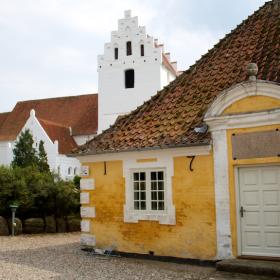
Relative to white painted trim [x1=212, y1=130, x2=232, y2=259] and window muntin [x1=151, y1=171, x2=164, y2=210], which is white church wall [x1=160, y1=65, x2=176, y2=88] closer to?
window muntin [x1=151, y1=171, x2=164, y2=210]

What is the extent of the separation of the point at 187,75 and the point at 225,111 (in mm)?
3666

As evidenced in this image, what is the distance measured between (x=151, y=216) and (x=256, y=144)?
3328mm

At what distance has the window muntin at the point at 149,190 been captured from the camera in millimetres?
11258

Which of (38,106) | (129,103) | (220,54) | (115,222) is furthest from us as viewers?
(38,106)

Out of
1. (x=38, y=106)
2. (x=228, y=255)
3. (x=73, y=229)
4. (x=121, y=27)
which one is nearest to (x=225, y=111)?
(x=228, y=255)

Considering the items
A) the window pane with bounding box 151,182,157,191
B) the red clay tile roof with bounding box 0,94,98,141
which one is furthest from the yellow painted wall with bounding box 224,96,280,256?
the red clay tile roof with bounding box 0,94,98,141

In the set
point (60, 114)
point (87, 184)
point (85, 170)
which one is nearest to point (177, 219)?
point (87, 184)

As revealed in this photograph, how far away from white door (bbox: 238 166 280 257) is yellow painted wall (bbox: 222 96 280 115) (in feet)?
4.39

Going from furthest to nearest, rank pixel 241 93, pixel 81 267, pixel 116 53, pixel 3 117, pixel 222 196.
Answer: pixel 3 117
pixel 116 53
pixel 81 267
pixel 222 196
pixel 241 93

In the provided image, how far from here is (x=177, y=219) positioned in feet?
35.4

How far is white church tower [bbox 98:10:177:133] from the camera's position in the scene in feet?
135

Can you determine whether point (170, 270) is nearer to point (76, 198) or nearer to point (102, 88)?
point (76, 198)

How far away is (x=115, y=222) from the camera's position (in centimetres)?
1189

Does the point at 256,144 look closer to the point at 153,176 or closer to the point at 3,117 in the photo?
the point at 153,176
